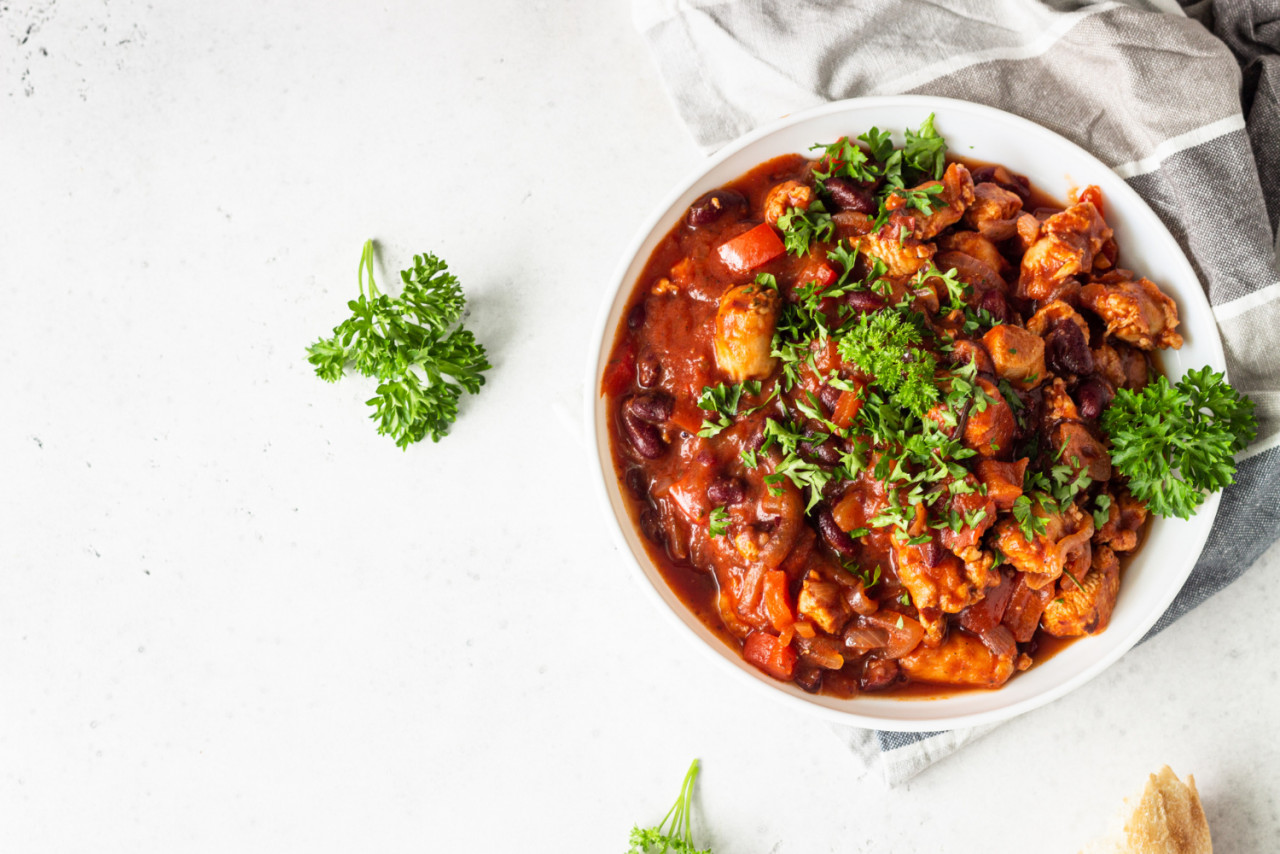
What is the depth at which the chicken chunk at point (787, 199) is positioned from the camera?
4406 millimetres

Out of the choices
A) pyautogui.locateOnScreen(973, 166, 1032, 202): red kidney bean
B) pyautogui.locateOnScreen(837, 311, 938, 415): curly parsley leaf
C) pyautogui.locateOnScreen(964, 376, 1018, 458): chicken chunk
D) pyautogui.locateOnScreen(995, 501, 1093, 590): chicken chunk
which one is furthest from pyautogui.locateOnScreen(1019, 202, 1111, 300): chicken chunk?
pyautogui.locateOnScreen(995, 501, 1093, 590): chicken chunk

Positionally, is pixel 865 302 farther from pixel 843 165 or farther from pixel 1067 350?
pixel 1067 350

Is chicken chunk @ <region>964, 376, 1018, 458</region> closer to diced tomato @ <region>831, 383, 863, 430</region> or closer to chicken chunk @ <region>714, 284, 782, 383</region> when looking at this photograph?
diced tomato @ <region>831, 383, 863, 430</region>

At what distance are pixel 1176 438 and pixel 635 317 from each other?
2639 mm

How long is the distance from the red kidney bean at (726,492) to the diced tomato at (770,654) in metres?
0.73

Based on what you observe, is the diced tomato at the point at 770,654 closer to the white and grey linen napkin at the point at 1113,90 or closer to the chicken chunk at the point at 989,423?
the white and grey linen napkin at the point at 1113,90

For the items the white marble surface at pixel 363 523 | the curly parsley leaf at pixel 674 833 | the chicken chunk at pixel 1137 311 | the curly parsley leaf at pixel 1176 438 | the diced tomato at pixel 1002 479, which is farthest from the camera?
the white marble surface at pixel 363 523

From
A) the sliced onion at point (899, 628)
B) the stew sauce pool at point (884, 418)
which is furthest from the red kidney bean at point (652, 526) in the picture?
the sliced onion at point (899, 628)

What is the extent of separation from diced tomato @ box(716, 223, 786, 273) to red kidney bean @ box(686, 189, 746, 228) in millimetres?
186

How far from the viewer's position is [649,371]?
→ 4480 mm

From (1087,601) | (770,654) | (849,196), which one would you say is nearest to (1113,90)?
(849,196)

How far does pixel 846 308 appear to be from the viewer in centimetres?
421

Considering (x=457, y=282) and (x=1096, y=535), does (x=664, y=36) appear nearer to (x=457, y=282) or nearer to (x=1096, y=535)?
(x=457, y=282)

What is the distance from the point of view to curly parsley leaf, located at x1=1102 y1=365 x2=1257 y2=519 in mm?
4172
